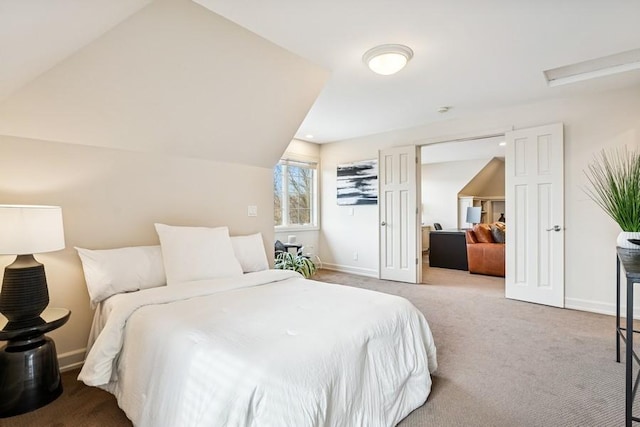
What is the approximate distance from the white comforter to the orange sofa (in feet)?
12.4

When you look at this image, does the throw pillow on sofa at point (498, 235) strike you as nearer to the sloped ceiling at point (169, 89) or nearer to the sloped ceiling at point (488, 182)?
the sloped ceiling at point (488, 182)

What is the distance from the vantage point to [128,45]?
193cm

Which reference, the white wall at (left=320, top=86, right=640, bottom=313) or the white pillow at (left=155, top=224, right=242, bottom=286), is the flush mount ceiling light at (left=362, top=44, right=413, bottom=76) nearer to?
the white pillow at (left=155, top=224, right=242, bottom=286)

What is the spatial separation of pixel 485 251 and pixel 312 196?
3.15m

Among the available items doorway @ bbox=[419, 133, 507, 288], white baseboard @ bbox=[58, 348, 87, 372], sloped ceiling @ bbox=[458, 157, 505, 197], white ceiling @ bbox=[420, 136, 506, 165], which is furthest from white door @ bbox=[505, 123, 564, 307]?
white baseboard @ bbox=[58, 348, 87, 372]

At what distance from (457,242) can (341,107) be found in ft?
11.7

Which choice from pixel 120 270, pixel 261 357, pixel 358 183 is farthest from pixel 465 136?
pixel 120 270

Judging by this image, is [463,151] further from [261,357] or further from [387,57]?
[261,357]

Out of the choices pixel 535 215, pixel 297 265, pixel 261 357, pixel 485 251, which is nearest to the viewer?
pixel 261 357

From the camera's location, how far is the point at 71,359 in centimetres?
217

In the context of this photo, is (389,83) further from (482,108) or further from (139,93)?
(139,93)

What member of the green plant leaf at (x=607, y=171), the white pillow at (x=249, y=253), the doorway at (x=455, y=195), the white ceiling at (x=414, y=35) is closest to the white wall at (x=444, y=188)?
the doorway at (x=455, y=195)

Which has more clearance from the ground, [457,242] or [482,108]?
[482,108]

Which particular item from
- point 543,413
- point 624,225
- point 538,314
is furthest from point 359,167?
point 543,413
